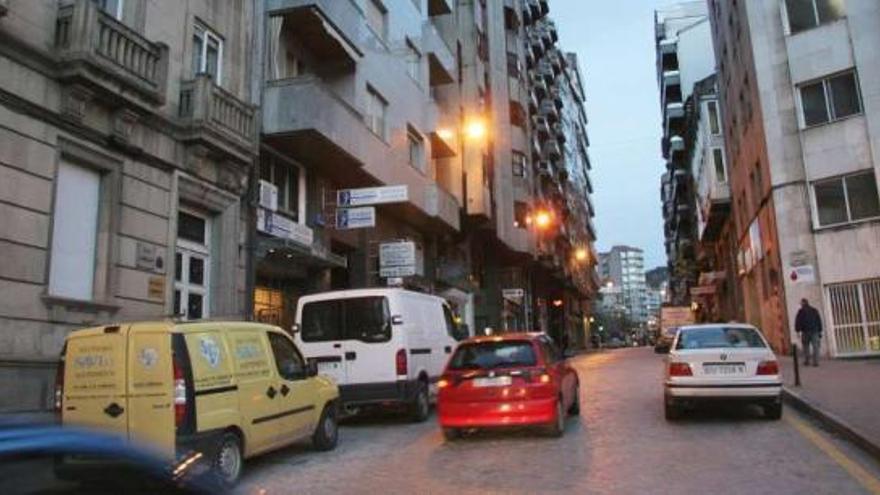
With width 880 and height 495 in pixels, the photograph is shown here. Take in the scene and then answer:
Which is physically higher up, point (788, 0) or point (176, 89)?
point (788, 0)

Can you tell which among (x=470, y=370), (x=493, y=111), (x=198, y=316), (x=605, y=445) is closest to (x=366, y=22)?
(x=198, y=316)

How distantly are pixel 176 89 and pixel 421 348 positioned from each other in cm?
672

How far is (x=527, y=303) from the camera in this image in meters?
52.8

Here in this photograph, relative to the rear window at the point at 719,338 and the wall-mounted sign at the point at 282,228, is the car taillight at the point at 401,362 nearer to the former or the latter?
the rear window at the point at 719,338

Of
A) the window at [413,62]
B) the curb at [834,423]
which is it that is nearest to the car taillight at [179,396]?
the curb at [834,423]

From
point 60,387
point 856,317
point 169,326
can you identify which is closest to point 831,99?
point 856,317

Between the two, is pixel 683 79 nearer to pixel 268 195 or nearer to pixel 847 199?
pixel 847 199

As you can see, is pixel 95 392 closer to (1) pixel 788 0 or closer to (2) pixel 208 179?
(2) pixel 208 179

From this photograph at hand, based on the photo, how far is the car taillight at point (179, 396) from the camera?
27.1 ft

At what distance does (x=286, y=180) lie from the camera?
20656 mm

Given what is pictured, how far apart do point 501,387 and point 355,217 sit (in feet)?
31.8

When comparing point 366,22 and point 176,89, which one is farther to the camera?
point 366,22

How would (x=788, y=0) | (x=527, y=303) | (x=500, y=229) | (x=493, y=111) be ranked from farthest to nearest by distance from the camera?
Result: (x=527, y=303)
(x=493, y=111)
(x=500, y=229)
(x=788, y=0)

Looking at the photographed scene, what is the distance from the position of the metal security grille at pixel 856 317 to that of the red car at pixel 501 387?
17.4 metres
